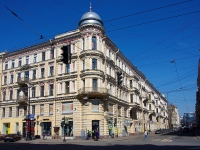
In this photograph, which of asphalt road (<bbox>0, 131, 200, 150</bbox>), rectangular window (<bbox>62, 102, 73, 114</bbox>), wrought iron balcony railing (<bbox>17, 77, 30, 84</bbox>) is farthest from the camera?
wrought iron balcony railing (<bbox>17, 77, 30, 84</bbox>)

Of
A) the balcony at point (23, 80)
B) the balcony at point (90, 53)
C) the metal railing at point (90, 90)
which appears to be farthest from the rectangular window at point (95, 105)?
the balcony at point (23, 80)

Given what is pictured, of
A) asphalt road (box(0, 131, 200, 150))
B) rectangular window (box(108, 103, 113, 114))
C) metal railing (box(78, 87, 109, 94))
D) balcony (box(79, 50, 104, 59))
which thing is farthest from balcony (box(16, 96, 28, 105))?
asphalt road (box(0, 131, 200, 150))

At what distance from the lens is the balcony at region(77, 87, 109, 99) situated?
38.8 metres

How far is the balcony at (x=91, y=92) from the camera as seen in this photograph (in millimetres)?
38800

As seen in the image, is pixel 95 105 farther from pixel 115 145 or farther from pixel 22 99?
pixel 115 145

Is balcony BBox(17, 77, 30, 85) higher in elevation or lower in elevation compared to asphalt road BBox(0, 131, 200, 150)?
higher

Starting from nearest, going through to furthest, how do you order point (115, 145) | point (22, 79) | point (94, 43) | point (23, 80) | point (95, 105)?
point (115, 145) < point (95, 105) < point (94, 43) < point (23, 80) < point (22, 79)

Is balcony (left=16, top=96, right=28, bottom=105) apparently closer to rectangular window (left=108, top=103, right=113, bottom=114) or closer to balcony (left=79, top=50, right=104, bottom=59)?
balcony (left=79, top=50, right=104, bottom=59)

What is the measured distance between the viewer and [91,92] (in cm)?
3866

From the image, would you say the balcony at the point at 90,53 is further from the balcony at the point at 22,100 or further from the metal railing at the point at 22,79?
the balcony at the point at 22,100

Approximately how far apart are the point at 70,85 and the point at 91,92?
193 inches

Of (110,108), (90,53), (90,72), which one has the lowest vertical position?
(110,108)

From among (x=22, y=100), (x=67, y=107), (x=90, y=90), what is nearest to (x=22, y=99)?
(x=22, y=100)

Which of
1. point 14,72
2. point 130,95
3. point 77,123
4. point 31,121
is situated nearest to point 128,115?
point 130,95
